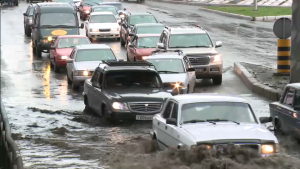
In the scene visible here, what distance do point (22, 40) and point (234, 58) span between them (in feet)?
49.0

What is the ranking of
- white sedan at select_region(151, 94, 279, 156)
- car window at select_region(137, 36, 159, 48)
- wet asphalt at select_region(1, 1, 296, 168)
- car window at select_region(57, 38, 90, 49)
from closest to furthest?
white sedan at select_region(151, 94, 279, 156) < wet asphalt at select_region(1, 1, 296, 168) < car window at select_region(137, 36, 159, 48) < car window at select_region(57, 38, 90, 49)

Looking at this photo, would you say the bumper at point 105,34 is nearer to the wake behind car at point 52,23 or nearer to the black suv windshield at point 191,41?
the wake behind car at point 52,23

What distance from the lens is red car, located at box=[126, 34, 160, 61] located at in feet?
95.2

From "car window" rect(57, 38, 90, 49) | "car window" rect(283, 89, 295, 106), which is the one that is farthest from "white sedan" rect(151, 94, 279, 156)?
"car window" rect(57, 38, 90, 49)

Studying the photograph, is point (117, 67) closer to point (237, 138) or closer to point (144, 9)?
point (237, 138)

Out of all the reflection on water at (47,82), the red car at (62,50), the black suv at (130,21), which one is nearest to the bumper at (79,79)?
the reflection on water at (47,82)

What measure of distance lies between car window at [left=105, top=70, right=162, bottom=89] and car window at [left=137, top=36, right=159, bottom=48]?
38.1 feet

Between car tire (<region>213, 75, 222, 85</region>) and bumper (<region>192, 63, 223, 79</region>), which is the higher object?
bumper (<region>192, 63, 223, 79</region>)

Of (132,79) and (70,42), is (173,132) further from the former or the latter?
(70,42)

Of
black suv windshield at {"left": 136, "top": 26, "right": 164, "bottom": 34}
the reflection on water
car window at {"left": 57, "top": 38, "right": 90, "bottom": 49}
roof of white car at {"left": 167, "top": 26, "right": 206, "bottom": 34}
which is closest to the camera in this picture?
the reflection on water

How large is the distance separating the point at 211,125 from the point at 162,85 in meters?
6.55

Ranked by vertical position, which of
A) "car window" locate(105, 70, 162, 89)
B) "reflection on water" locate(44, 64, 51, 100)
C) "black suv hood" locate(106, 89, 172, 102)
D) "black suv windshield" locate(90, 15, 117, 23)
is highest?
"car window" locate(105, 70, 162, 89)

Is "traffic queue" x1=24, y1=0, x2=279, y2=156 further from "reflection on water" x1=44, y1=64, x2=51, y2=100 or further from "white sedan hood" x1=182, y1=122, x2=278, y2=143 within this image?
"reflection on water" x1=44, y1=64, x2=51, y2=100

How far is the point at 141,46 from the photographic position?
1187 inches
